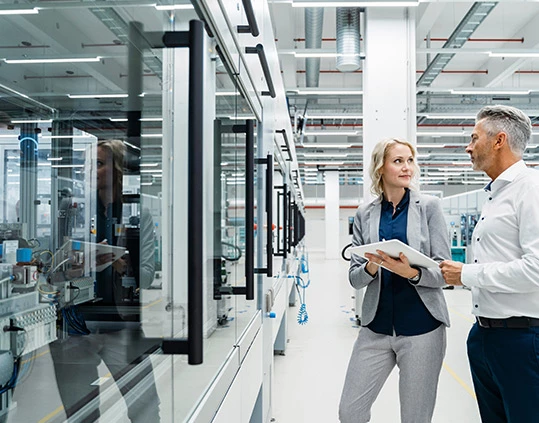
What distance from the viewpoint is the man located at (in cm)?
158

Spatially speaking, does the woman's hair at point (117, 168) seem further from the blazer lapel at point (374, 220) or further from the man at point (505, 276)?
the man at point (505, 276)

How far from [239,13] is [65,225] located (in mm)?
2875

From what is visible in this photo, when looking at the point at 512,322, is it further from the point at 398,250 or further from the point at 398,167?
the point at 398,167

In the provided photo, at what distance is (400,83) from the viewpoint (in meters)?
4.83

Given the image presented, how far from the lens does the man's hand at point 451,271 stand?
1757 mm

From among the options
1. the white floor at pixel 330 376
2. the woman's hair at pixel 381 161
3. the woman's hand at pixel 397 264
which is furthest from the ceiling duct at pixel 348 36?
the woman's hand at pixel 397 264

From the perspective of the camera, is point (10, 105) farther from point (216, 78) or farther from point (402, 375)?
point (402, 375)

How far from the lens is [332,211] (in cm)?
1903

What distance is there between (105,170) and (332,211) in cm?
1751

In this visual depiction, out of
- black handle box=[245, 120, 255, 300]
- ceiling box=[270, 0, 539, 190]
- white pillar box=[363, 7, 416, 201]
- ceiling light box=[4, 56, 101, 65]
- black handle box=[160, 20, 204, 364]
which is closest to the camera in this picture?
black handle box=[160, 20, 204, 364]

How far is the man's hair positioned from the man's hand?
51 centimetres

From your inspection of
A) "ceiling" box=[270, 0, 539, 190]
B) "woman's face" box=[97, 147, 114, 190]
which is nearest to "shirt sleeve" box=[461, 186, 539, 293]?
"woman's face" box=[97, 147, 114, 190]

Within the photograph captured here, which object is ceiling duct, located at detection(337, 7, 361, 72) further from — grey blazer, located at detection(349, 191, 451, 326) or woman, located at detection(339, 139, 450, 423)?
grey blazer, located at detection(349, 191, 451, 326)

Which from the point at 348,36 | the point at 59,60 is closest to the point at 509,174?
the point at 59,60
